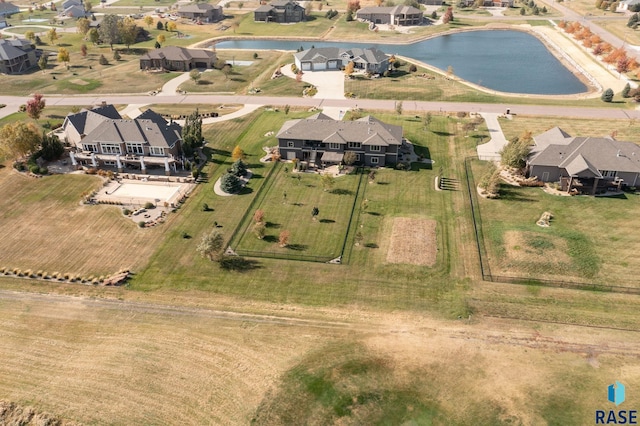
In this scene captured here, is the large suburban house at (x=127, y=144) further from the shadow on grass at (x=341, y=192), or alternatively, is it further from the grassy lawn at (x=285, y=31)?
the grassy lawn at (x=285, y=31)

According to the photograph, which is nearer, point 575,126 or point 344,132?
point 344,132

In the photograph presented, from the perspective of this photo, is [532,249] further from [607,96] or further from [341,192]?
[607,96]

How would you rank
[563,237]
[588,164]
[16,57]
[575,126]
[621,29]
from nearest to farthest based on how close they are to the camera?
[563,237] < [588,164] < [575,126] < [16,57] < [621,29]

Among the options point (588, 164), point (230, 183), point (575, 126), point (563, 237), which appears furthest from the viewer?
point (575, 126)

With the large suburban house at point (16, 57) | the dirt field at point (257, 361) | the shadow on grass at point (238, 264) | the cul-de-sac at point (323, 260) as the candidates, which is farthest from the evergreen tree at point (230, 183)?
the large suburban house at point (16, 57)

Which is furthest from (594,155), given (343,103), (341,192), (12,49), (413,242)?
(12,49)

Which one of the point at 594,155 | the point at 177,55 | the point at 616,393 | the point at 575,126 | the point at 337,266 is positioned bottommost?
the point at 616,393

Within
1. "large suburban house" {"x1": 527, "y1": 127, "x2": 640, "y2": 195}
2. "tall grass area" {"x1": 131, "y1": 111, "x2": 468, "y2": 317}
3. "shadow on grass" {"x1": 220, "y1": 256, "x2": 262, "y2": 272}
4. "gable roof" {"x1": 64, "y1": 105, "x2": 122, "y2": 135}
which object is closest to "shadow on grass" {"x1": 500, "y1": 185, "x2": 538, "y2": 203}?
"large suburban house" {"x1": 527, "y1": 127, "x2": 640, "y2": 195}
